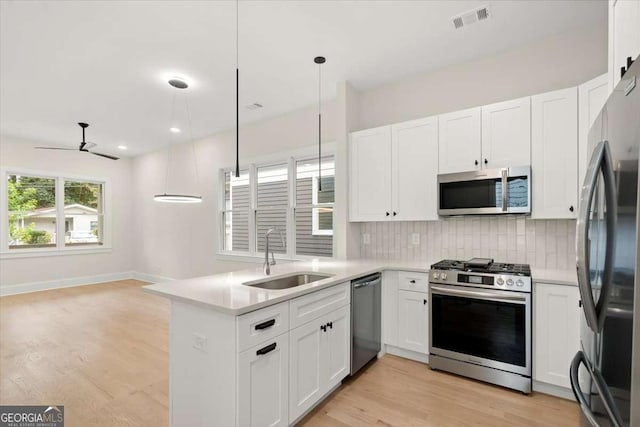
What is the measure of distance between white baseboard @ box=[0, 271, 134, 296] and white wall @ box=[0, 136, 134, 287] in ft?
0.20

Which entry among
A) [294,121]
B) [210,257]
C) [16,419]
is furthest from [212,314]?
[210,257]

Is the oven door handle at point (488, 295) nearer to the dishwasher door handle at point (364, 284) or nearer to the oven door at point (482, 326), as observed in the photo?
the oven door at point (482, 326)

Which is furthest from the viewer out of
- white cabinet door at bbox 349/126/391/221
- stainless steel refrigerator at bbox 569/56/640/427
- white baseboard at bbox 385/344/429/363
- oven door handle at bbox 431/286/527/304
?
white cabinet door at bbox 349/126/391/221

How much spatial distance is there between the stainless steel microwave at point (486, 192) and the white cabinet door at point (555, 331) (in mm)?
709

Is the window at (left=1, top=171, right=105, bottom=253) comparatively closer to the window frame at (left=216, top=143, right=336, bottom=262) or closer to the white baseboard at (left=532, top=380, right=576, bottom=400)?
the window frame at (left=216, top=143, right=336, bottom=262)

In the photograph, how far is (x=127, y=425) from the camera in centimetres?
213

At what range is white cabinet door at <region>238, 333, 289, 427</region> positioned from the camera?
1.65m

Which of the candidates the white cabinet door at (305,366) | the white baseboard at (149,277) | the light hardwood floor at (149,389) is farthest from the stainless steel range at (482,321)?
the white baseboard at (149,277)

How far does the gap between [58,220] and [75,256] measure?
88cm

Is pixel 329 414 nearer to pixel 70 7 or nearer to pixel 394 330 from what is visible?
pixel 394 330

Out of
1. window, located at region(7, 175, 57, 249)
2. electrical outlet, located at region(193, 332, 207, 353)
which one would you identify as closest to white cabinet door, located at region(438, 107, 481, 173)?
electrical outlet, located at region(193, 332, 207, 353)

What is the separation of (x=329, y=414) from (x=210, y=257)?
4.34 meters

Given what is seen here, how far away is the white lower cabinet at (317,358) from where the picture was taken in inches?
79.2

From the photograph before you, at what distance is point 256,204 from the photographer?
5348mm
